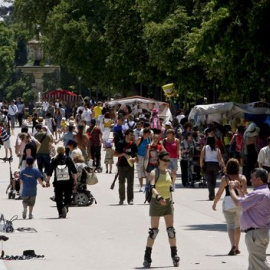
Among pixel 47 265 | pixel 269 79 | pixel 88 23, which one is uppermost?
pixel 88 23

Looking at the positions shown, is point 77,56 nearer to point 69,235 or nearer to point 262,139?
point 262,139

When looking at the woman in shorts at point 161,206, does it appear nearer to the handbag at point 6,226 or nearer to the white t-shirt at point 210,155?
the handbag at point 6,226

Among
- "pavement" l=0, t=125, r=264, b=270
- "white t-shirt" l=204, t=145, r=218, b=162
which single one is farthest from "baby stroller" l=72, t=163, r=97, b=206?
"white t-shirt" l=204, t=145, r=218, b=162

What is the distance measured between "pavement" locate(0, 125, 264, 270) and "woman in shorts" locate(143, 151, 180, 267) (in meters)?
0.23

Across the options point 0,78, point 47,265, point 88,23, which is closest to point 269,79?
point 47,265

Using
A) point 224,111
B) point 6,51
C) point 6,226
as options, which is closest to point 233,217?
point 6,226

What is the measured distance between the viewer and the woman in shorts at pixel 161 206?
1688 centimetres

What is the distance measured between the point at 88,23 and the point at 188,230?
48768 mm

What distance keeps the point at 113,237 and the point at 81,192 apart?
6.13 meters

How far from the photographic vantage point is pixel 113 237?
68.1ft

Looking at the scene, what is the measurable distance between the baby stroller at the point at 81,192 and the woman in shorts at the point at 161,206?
9.29 meters

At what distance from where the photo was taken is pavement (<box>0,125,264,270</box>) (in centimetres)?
1734

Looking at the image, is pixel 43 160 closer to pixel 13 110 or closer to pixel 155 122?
pixel 155 122

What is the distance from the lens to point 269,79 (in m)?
33.0
